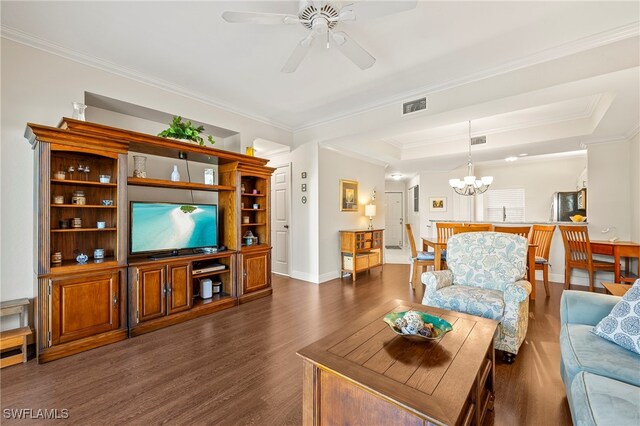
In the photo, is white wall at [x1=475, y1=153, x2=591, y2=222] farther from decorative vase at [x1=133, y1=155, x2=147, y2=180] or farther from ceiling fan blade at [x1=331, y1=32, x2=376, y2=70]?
decorative vase at [x1=133, y1=155, x2=147, y2=180]

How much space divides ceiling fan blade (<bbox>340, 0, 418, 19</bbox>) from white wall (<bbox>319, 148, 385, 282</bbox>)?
3070 millimetres

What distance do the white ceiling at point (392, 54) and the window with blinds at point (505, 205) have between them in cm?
371

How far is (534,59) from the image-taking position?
2.65 metres

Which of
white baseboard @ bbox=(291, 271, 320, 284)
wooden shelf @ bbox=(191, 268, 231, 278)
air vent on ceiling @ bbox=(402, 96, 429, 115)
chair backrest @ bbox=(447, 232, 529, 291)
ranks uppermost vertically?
air vent on ceiling @ bbox=(402, 96, 429, 115)

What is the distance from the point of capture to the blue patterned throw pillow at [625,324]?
1431 millimetres

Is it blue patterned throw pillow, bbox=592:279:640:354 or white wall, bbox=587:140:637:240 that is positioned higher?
white wall, bbox=587:140:637:240

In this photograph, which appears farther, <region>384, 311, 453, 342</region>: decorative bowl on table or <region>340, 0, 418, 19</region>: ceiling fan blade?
<region>340, 0, 418, 19</region>: ceiling fan blade

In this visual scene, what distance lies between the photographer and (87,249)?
9.16 feet

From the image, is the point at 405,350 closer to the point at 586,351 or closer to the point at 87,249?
the point at 586,351

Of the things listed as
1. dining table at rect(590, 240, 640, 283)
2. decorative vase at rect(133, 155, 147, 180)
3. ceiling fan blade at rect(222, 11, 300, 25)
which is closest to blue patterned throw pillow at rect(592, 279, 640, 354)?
ceiling fan blade at rect(222, 11, 300, 25)

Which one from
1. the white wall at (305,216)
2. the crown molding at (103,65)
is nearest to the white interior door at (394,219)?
the white wall at (305,216)

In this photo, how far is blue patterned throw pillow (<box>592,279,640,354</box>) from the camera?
143 centimetres

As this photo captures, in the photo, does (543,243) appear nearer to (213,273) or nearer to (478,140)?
(478,140)

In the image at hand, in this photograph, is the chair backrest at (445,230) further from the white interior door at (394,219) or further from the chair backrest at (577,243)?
the white interior door at (394,219)
